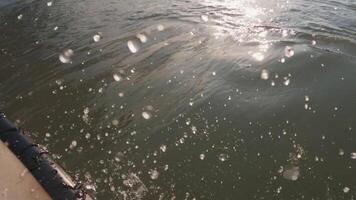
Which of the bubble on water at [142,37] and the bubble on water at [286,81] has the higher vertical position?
the bubble on water at [286,81]

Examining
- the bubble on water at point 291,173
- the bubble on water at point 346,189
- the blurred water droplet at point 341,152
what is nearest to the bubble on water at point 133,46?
the bubble on water at point 291,173

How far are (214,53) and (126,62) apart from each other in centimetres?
132

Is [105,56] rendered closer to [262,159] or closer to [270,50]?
[270,50]

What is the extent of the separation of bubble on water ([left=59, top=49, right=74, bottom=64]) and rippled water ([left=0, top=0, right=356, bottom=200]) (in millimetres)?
53

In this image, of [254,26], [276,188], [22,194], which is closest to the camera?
[22,194]

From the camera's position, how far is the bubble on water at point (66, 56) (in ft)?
22.1

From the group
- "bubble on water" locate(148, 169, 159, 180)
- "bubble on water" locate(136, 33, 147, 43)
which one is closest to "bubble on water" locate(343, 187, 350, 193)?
"bubble on water" locate(148, 169, 159, 180)

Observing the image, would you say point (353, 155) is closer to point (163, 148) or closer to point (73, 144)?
point (163, 148)

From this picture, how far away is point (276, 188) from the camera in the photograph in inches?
161

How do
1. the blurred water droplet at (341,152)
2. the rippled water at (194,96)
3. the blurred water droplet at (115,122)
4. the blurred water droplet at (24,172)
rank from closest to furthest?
the blurred water droplet at (24,172) → the rippled water at (194,96) → the blurred water droplet at (341,152) → the blurred water droplet at (115,122)

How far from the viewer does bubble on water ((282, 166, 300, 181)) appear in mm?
4172

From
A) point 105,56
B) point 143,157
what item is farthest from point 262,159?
point 105,56

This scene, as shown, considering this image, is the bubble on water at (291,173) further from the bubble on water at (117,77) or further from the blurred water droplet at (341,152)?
the bubble on water at (117,77)

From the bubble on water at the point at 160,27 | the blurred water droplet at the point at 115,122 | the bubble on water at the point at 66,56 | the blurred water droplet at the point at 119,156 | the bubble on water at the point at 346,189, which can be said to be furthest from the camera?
the bubble on water at the point at 160,27
